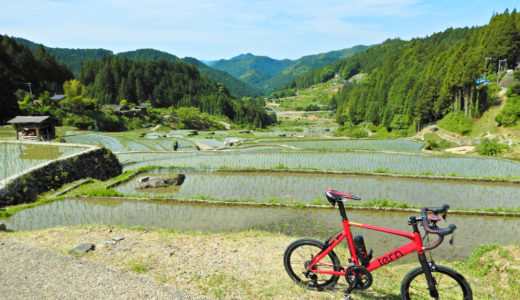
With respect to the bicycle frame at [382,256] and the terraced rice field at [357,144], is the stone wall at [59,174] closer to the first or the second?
the bicycle frame at [382,256]

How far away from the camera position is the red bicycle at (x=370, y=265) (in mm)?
3634

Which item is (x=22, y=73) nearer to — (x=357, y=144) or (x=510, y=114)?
(x=357, y=144)

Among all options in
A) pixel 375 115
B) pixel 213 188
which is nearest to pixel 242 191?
pixel 213 188

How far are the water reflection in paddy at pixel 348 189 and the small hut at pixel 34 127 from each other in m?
16.9

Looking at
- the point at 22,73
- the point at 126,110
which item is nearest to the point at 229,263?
the point at 126,110

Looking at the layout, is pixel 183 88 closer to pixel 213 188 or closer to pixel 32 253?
pixel 213 188

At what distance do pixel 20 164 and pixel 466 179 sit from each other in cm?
2306

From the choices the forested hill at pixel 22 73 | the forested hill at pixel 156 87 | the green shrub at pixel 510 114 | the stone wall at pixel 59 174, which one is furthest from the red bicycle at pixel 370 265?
the forested hill at pixel 156 87

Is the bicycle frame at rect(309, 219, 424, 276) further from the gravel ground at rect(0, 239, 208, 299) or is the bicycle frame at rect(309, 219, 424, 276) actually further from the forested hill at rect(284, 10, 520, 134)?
the forested hill at rect(284, 10, 520, 134)

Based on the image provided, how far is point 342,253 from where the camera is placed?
715cm

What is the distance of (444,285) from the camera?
4.68 metres

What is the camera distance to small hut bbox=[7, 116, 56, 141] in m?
25.5

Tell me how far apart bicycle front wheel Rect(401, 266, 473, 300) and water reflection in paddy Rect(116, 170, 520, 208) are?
805cm

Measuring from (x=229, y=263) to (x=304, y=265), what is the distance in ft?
6.29
